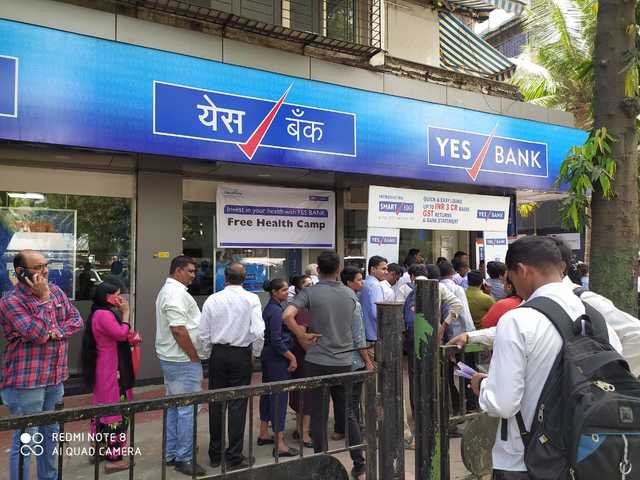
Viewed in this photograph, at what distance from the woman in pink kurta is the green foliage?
3853mm

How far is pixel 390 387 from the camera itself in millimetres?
2814

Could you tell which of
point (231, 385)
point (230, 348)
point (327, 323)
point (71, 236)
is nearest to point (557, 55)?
→ point (327, 323)

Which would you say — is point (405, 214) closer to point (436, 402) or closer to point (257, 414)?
point (257, 414)

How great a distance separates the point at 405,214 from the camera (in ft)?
26.2

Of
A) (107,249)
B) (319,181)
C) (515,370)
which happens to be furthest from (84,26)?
(515,370)

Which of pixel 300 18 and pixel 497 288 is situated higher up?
pixel 300 18

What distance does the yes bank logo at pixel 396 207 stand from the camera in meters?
7.63

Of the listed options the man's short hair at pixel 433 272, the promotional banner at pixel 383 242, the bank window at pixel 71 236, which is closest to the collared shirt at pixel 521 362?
the man's short hair at pixel 433 272

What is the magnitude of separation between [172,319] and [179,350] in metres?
0.31

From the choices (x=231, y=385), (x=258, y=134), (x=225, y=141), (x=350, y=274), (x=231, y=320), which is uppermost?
(x=258, y=134)

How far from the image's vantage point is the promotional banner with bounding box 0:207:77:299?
6.52 meters

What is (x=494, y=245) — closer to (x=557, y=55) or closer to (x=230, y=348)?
(x=230, y=348)

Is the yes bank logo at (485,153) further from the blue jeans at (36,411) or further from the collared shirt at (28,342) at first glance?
the blue jeans at (36,411)

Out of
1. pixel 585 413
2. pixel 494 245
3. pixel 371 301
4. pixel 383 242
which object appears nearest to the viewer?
pixel 585 413
